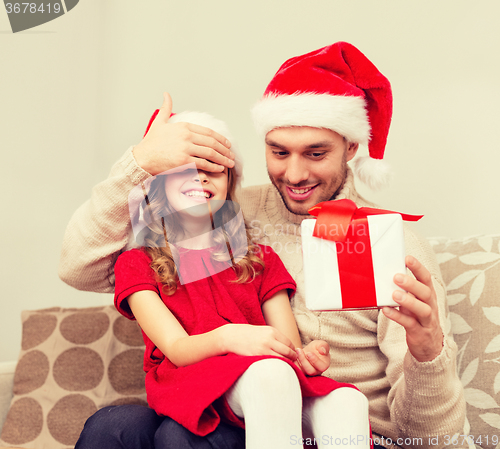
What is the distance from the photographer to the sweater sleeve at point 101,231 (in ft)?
2.94

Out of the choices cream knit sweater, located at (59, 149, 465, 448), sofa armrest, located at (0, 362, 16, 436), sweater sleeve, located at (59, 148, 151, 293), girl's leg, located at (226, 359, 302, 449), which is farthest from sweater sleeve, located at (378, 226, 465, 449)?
sofa armrest, located at (0, 362, 16, 436)

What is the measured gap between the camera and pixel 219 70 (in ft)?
4.87

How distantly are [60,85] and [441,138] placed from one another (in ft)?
4.25

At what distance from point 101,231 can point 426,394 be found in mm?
Result: 685

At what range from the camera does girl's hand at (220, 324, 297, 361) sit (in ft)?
2.22

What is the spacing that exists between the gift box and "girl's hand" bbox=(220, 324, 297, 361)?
0.08m

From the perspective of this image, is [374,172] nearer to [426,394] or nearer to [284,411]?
[426,394]

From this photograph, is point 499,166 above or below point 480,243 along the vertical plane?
above

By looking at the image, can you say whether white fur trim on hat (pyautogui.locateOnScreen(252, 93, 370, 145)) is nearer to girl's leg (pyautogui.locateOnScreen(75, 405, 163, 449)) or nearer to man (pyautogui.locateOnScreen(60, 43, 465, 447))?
man (pyautogui.locateOnScreen(60, 43, 465, 447))

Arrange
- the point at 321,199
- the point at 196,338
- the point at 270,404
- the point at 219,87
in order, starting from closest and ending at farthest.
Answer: the point at 270,404 < the point at 196,338 < the point at 321,199 < the point at 219,87

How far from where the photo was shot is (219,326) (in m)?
0.82

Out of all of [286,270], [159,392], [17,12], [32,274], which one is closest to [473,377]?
[286,270]

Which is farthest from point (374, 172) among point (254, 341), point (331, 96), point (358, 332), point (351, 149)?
point (254, 341)

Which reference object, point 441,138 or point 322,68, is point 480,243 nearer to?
point 441,138
